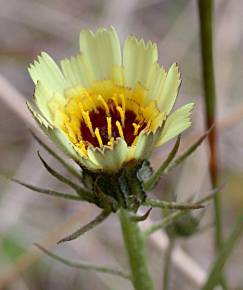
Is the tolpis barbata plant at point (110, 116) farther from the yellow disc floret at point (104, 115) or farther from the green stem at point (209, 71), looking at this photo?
the green stem at point (209, 71)

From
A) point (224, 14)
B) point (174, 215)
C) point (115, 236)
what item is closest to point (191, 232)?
point (174, 215)

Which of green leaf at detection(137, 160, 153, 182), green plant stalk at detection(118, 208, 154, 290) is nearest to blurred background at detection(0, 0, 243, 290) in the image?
green plant stalk at detection(118, 208, 154, 290)

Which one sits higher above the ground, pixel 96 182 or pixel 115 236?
pixel 96 182

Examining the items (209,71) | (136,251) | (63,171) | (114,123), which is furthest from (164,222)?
(63,171)

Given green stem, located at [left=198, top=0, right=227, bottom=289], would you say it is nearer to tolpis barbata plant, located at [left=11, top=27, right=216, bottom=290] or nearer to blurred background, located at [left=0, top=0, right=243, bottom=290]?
tolpis barbata plant, located at [left=11, top=27, right=216, bottom=290]

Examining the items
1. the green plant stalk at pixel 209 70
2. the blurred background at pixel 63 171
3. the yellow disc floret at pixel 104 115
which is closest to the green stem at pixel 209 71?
the green plant stalk at pixel 209 70

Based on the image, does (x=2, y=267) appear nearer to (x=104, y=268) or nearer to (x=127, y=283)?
(x=127, y=283)

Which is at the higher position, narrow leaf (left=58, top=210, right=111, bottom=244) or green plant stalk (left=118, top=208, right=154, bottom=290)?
narrow leaf (left=58, top=210, right=111, bottom=244)
